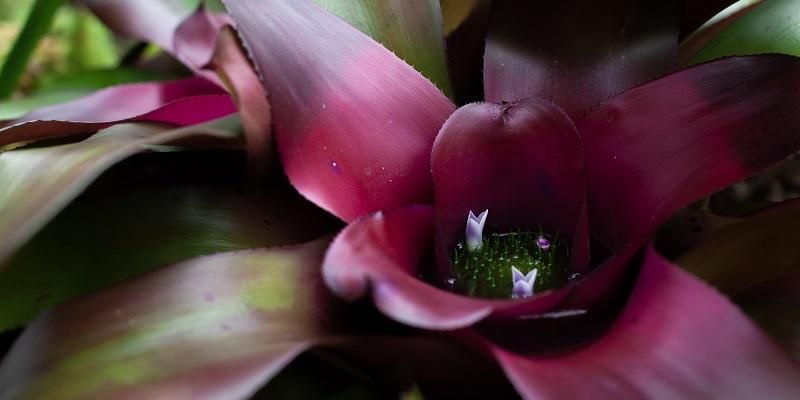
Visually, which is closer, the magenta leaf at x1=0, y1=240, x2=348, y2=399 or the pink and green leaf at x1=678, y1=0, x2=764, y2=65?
the magenta leaf at x1=0, y1=240, x2=348, y2=399

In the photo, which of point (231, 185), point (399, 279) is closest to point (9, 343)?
point (231, 185)

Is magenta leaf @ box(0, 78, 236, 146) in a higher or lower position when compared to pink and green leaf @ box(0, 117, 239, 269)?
lower

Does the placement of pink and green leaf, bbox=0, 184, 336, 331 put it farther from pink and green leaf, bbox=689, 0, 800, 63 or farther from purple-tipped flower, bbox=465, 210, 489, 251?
pink and green leaf, bbox=689, 0, 800, 63

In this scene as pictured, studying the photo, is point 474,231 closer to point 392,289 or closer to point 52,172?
point 392,289

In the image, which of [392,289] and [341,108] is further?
[341,108]

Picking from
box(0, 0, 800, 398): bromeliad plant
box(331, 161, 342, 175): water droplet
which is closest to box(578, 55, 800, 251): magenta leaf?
box(0, 0, 800, 398): bromeliad plant

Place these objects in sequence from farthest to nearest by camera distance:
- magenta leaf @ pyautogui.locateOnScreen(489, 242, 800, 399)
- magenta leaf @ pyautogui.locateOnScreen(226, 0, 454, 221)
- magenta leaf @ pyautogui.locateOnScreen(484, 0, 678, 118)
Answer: magenta leaf @ pyautogui.locateOnScreen(484, 0, 678, 118)
magenta leaf @ pyautogui.locateOnScreen(226, 0, 454, 221)
magenta leaf @ pyautogui.locateOnScreen(489, 242, 800, 399)

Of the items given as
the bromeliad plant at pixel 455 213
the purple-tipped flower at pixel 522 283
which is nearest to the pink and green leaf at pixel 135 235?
the bromeliad plant at pixel 455 213

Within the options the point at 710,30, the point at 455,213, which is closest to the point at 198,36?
the point at 455,213
